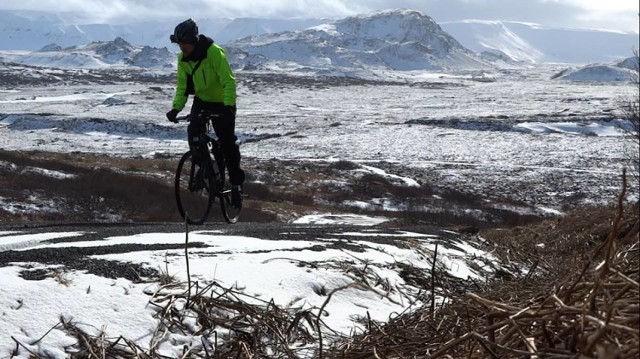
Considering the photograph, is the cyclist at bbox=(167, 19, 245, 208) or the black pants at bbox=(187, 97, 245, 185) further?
the black pants at bbox=(187, 97, 245, 185)

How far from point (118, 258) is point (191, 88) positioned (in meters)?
3.56

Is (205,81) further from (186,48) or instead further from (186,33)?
(186,33)

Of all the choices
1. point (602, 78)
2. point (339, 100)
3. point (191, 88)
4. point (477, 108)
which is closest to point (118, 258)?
point (191, 88)

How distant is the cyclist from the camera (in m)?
7.45

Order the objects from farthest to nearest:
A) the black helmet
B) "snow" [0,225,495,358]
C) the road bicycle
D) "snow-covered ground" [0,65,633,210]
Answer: "snow-covered ground" [0,65,633,210], the road bicycle, the black helmet, "snow" [0,225,495,358]

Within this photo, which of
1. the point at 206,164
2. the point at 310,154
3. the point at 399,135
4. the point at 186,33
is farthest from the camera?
the point at 399,135

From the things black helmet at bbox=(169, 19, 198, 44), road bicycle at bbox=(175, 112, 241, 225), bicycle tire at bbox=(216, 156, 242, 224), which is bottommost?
bicycle tire at bbox=(216, 156, 242, 224)

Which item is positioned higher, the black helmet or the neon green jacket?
the black helmet

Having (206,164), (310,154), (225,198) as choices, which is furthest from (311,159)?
(206,164)

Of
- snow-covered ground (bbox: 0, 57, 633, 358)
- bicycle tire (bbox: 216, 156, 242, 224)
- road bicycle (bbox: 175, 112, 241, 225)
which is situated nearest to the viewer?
snow-covered ground (bbox: 0, 57, 633, 358)

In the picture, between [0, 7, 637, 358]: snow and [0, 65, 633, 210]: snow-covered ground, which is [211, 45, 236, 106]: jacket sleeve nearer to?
[0, 7, 637, 358]: snow

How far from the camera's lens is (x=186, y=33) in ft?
24.3

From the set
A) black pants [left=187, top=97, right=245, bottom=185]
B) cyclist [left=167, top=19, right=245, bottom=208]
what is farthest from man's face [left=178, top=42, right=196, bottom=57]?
black pants [left=187, top=97, right=245, bottom=185]

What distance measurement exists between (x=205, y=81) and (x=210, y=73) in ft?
0.36
